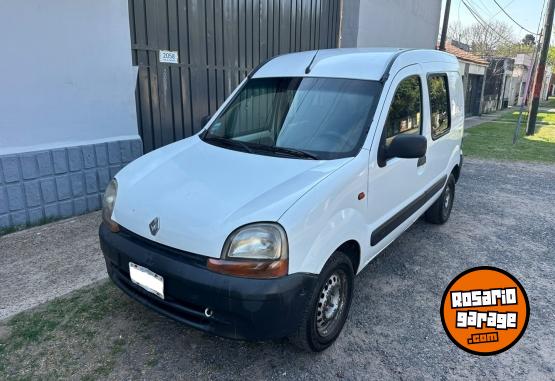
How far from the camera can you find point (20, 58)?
4070 millimetres

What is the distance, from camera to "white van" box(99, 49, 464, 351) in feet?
7.03

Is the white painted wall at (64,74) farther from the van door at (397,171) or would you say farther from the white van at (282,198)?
the van door at (397,171)

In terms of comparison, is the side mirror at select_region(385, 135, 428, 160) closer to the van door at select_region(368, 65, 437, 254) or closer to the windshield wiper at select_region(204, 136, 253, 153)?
the van door at select_region(368, 65, 437, 254)

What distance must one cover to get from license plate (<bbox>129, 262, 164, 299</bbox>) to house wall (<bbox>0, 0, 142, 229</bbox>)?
260 centimetres

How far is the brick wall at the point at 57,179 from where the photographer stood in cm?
421

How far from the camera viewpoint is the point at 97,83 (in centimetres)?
471

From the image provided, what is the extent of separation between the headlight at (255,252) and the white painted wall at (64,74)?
329 cm

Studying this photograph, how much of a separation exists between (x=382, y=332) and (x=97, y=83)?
159 inches

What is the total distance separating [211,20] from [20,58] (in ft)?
9.02

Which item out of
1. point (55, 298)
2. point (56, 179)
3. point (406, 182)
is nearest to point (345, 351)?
point (406, 182)

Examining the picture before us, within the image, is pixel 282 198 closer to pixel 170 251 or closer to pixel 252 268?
pixel 252 268

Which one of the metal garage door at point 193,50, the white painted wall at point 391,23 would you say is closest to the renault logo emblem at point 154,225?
the metal garage door at point 193,50

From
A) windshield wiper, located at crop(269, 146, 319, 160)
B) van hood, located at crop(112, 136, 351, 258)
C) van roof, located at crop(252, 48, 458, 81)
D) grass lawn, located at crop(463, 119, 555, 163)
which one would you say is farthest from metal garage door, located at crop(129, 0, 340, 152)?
grass lawn, located at crop(463, 119, 555, 163)

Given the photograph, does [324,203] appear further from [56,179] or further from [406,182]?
[56,179]
